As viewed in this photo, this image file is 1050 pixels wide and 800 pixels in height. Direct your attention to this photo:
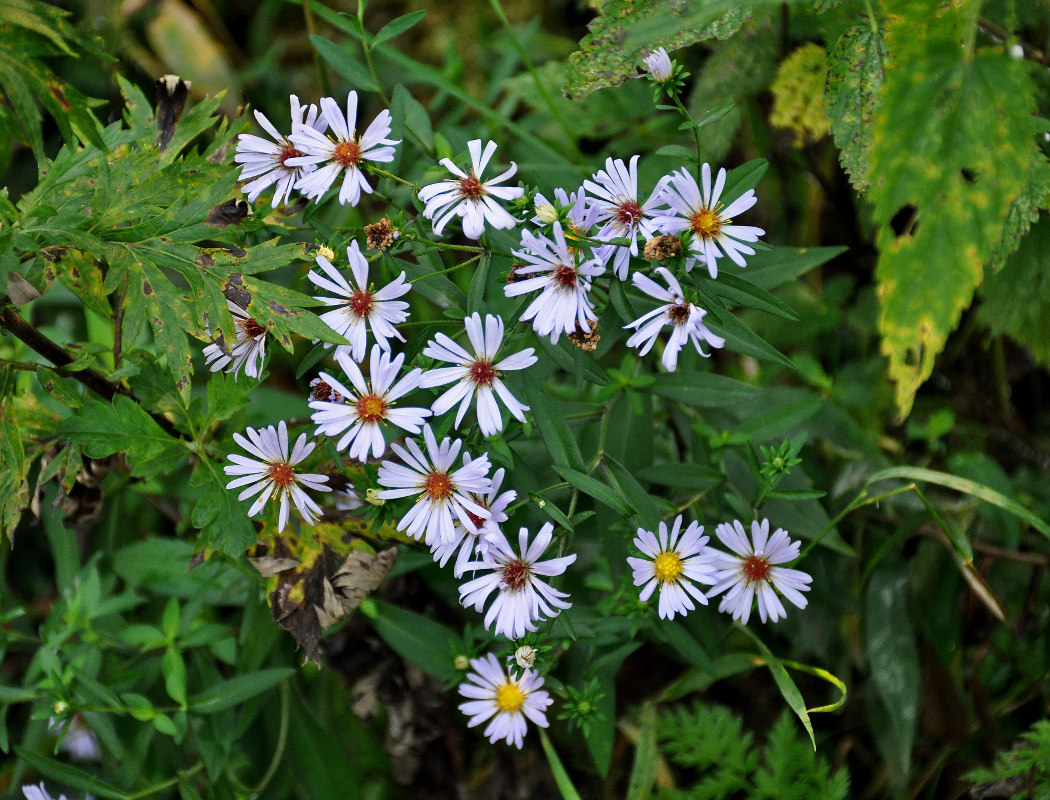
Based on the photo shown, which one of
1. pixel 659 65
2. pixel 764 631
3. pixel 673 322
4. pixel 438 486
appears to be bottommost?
pixel 438 486

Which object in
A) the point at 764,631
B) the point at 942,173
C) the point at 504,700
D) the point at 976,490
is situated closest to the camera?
the point at 942,173

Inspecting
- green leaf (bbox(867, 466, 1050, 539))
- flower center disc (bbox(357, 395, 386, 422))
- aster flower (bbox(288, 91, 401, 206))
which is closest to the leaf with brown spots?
flower center disc (bbox(357, 395, 386, 422))

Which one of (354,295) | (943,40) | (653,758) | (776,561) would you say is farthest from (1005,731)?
(354,295)

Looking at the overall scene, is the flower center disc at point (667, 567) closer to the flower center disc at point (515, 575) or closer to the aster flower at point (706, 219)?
the flower center disc at point (515, 575)

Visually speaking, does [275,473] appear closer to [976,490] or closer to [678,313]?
[678,313]

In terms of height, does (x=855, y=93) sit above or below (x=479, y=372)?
above

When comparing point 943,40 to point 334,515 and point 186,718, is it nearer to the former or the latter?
point 334,515

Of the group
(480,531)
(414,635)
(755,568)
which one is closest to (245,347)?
(480,531)

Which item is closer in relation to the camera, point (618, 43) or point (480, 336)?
point (480, 336)
